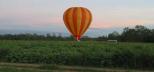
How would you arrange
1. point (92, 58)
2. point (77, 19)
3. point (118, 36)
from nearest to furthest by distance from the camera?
point (92, 58) → point (77, 19) → point (118, 36)

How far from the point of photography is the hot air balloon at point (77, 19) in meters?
40.9

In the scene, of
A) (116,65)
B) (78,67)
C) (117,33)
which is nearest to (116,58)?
(116,65)

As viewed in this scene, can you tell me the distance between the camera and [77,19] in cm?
4116

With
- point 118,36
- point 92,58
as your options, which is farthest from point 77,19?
point 118,36

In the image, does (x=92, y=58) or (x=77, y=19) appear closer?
(x=92, y=58)

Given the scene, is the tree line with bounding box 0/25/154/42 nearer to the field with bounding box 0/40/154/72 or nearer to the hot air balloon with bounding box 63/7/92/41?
the hot air balloon with bounding box 63/7/92/41

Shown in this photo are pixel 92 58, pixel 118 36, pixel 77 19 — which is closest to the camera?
pixel 92 58

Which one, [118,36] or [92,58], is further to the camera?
[118,36]

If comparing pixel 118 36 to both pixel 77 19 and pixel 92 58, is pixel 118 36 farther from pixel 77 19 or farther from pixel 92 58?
pixel 92 58

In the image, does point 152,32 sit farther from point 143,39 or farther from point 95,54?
point 95,54

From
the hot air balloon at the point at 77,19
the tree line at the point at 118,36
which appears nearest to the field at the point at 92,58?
the hot air balloon at the point at 77,19

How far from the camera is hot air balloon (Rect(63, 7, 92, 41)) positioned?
40938 mm

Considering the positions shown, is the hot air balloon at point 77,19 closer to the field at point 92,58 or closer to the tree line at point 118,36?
the field at point 92,58

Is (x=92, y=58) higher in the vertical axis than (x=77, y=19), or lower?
lower
